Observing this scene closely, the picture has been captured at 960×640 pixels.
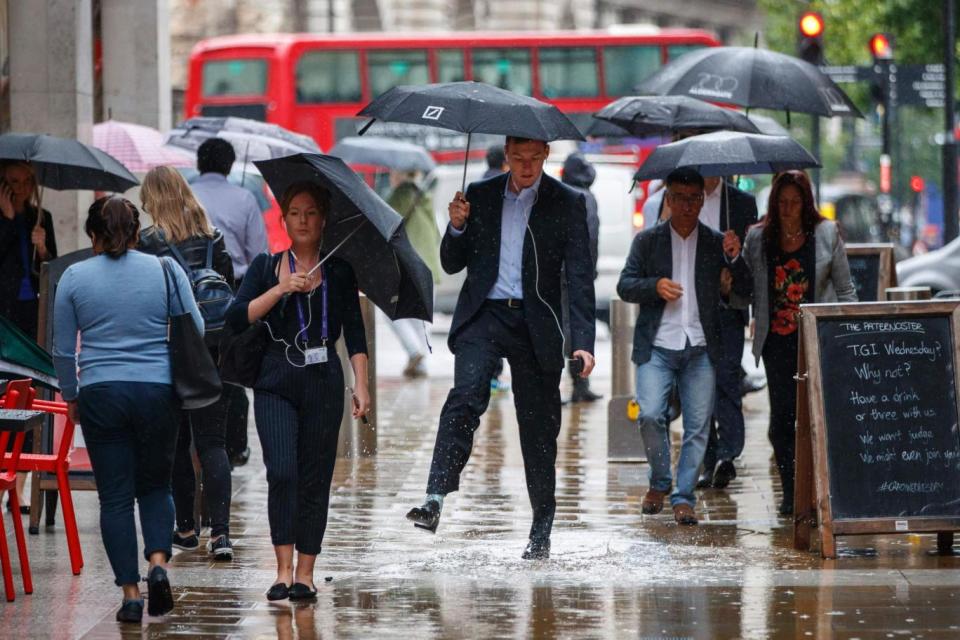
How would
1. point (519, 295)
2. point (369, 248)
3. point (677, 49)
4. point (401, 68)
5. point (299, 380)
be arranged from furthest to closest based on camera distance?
point (401, 68) → point (677, 49) → point (519, 295) → point (369, 248) → point (299, 380)

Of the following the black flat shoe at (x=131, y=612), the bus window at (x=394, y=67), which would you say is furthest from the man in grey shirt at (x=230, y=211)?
the bus window at (x=394, y=67)

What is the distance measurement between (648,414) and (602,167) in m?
15.4

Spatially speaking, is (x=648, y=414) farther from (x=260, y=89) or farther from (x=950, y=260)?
(x=260, y=89)

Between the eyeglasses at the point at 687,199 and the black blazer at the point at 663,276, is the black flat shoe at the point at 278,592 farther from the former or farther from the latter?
the eyeglasses at the point at 687,199

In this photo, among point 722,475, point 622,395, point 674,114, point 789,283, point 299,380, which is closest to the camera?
point 299,380

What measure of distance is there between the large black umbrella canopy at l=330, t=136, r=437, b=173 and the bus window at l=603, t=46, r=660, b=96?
40.1 ft

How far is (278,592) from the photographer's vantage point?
7.15 m

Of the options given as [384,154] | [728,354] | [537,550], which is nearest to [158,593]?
[537,550]

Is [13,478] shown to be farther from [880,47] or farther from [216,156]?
[880,47]

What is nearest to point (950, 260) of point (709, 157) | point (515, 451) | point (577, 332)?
point (515, 451)

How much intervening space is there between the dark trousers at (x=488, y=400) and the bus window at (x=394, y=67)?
79.5ft

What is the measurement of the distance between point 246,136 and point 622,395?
123 inches

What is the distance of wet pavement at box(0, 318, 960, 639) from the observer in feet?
22.1

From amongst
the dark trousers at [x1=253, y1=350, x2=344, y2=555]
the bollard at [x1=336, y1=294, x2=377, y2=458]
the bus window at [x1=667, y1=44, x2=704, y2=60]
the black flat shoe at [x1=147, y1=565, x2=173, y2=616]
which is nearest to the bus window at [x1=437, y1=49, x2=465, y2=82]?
the bus window at [x1=667, y1=44, x2=704, y2=60]
